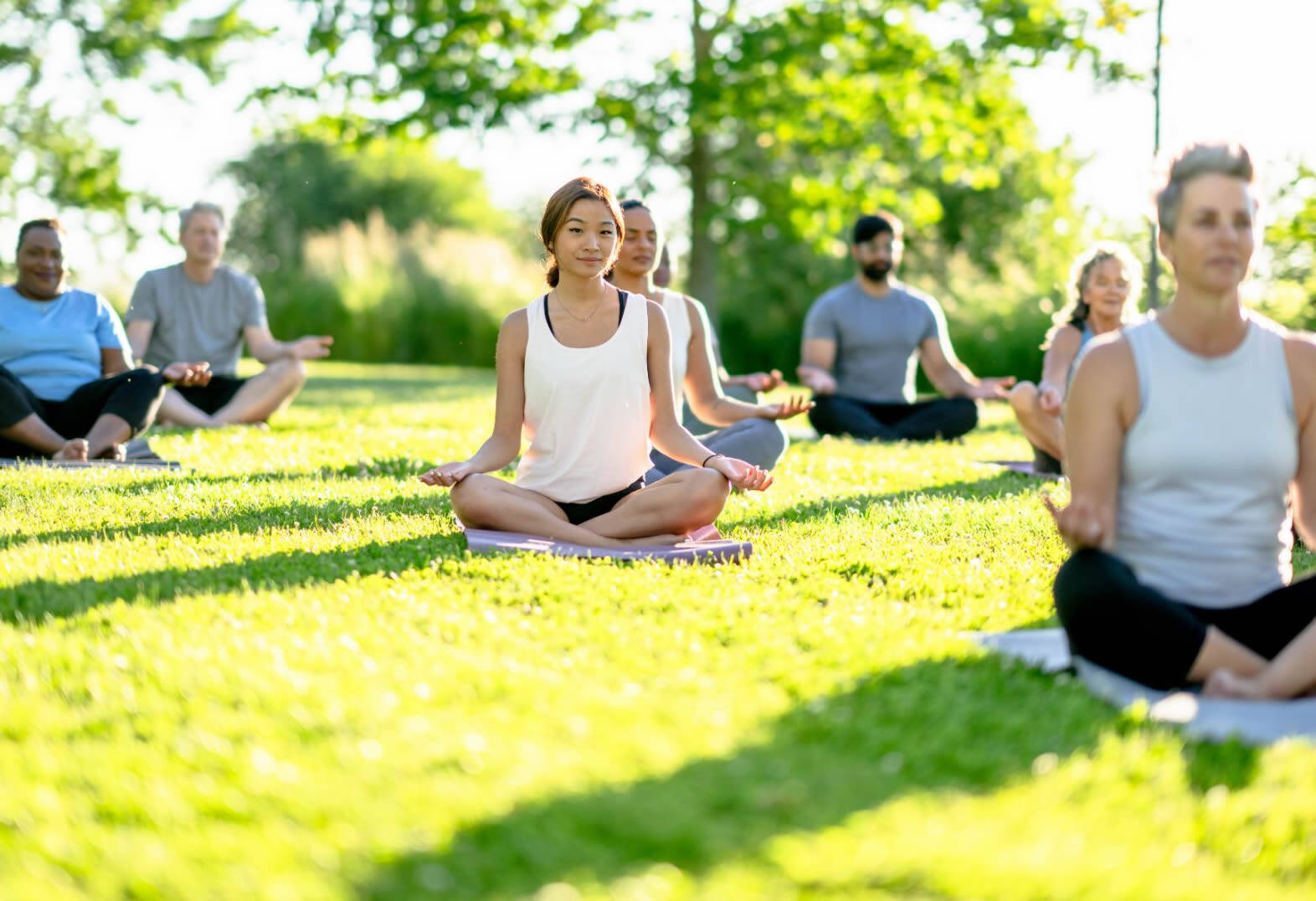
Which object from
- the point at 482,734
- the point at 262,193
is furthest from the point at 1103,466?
the point at 262,193

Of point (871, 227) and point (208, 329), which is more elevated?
point (871, 227)

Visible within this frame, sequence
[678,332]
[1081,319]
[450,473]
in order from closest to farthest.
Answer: [450,473] < [678,332] < [1081,319]

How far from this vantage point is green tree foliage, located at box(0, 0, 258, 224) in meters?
24.2

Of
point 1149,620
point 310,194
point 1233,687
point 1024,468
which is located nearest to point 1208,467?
point 1149,620

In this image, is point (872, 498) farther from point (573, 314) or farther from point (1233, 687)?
point (1233, 687)

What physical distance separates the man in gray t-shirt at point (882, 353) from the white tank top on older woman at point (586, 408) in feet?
17.9

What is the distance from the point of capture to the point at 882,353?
445 inches

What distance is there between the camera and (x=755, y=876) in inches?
96.2

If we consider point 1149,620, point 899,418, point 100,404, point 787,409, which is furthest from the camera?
point 899,418

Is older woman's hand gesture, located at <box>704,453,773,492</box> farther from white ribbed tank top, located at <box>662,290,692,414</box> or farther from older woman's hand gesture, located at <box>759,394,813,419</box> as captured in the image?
white ribbed tank top, located at <box>662,290,692,414</box>

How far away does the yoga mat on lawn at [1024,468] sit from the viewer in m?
8.51

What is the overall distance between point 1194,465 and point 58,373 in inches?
270

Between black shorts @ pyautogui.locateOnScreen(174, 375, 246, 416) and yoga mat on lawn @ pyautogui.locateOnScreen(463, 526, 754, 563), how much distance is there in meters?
6.03

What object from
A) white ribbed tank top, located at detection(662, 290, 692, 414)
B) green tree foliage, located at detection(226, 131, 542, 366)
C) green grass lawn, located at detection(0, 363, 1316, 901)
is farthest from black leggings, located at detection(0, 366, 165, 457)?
green tree foliage, located at detection(226, 131, 542, 366)
